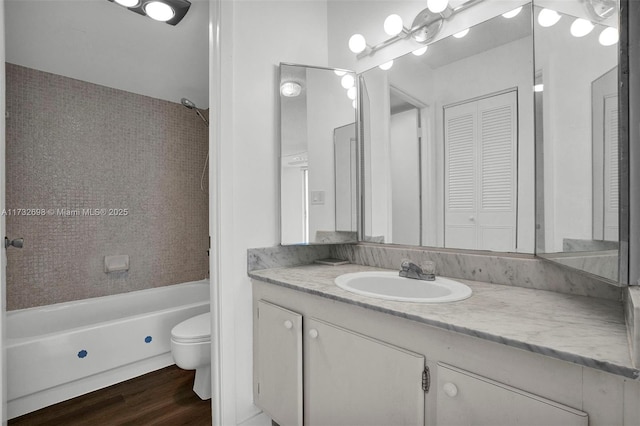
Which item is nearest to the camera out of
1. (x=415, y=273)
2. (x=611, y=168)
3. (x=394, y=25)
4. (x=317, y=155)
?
(x=611, y=168)

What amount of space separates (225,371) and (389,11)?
206cm

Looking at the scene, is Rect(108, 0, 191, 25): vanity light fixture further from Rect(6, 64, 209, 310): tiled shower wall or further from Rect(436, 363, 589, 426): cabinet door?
Rect(436, 363, 589, 426): cabinet door

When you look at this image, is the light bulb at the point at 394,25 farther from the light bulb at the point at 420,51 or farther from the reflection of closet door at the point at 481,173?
the reflection of closet door at the point at 481,173

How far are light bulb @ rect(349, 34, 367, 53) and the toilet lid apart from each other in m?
1.87

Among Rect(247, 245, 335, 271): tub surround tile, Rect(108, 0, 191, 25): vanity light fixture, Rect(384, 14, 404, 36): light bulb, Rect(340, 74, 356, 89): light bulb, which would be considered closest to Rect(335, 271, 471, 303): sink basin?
Rect(247, 245, 335, 271): tub surround tile

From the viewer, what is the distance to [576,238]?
0.95 m

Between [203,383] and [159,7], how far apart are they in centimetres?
229

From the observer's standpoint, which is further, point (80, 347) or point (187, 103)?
point (187, 103)

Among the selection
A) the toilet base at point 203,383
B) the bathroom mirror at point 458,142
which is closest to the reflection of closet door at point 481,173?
the bathroom mirror at point 458,142

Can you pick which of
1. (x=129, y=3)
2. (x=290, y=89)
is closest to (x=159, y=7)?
(x=129, y=3)

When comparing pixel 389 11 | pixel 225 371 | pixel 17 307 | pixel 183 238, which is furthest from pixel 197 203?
pixel 389 11

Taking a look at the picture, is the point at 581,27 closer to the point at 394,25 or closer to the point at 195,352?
the point at 394,25

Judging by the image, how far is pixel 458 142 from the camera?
1.41m

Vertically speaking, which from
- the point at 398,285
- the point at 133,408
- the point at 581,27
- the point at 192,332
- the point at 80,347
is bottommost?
the point at 133,408
